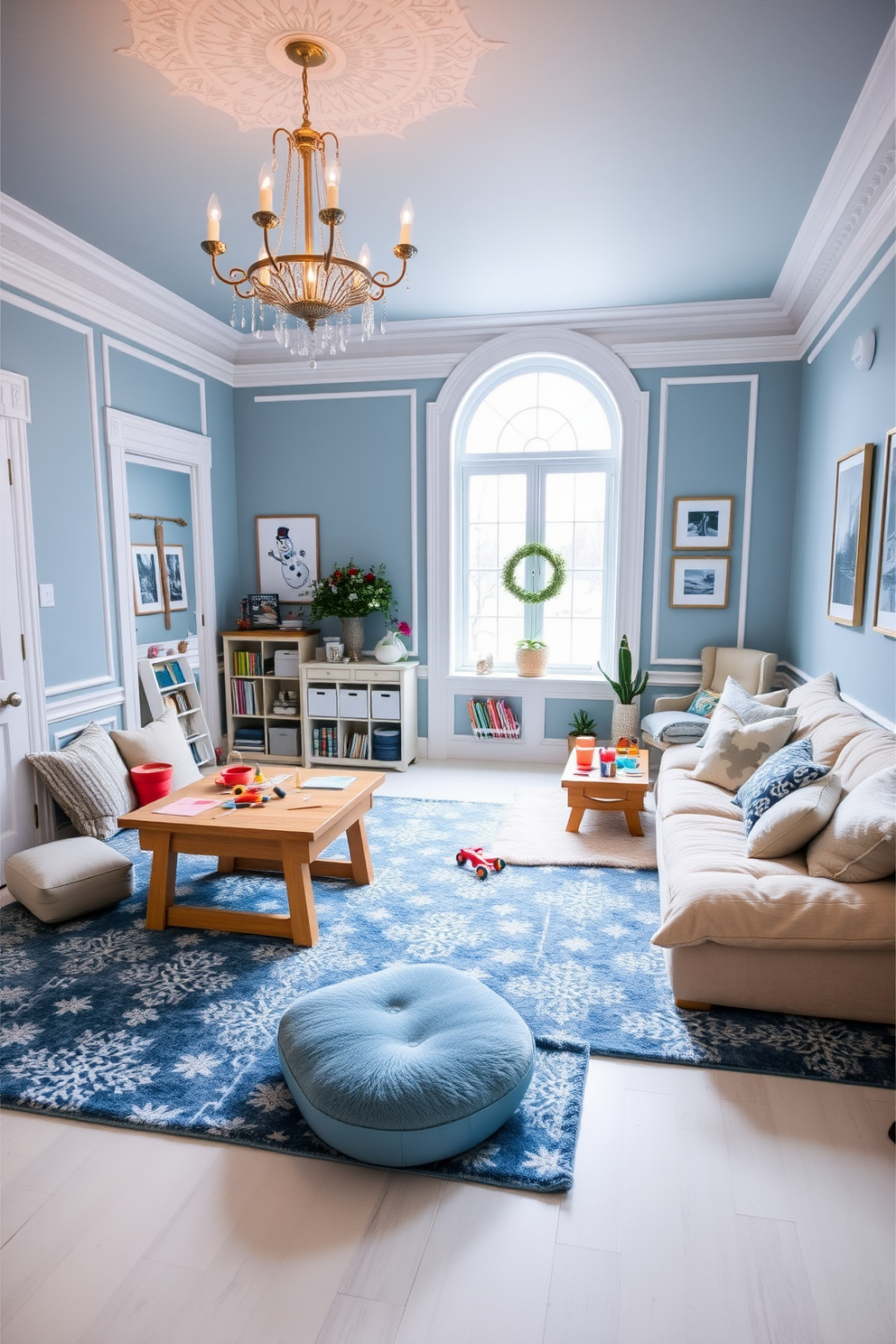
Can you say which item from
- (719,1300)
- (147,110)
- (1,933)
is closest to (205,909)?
(1,933)

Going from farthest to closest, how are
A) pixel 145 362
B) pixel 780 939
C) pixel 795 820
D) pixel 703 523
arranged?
pixel 703 523 < pixel 145 362 < pixel 795 820 < pixel 780 939

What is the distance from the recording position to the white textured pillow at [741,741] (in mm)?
3652

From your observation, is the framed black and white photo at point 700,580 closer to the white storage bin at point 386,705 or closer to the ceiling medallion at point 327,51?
the white storage bin at point 386,705

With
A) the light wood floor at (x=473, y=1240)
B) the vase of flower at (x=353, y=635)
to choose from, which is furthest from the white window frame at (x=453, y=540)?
the light wood floor at (x=473, y=1240)

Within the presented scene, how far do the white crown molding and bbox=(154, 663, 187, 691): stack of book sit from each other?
1975 millimetres

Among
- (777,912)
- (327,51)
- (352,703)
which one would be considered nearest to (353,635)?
(352,703)

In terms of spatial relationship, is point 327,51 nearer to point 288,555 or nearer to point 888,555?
point 888,555

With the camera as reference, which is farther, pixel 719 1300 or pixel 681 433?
pixel 681 433

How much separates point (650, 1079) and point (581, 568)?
156 inches

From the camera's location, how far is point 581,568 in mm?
5703

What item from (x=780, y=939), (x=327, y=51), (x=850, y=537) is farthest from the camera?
(x=850, y=537)

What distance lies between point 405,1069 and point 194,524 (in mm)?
4462

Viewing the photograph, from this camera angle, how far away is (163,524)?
5219 mm

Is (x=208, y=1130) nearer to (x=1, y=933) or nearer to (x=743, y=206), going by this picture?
(x=1, y=933)
